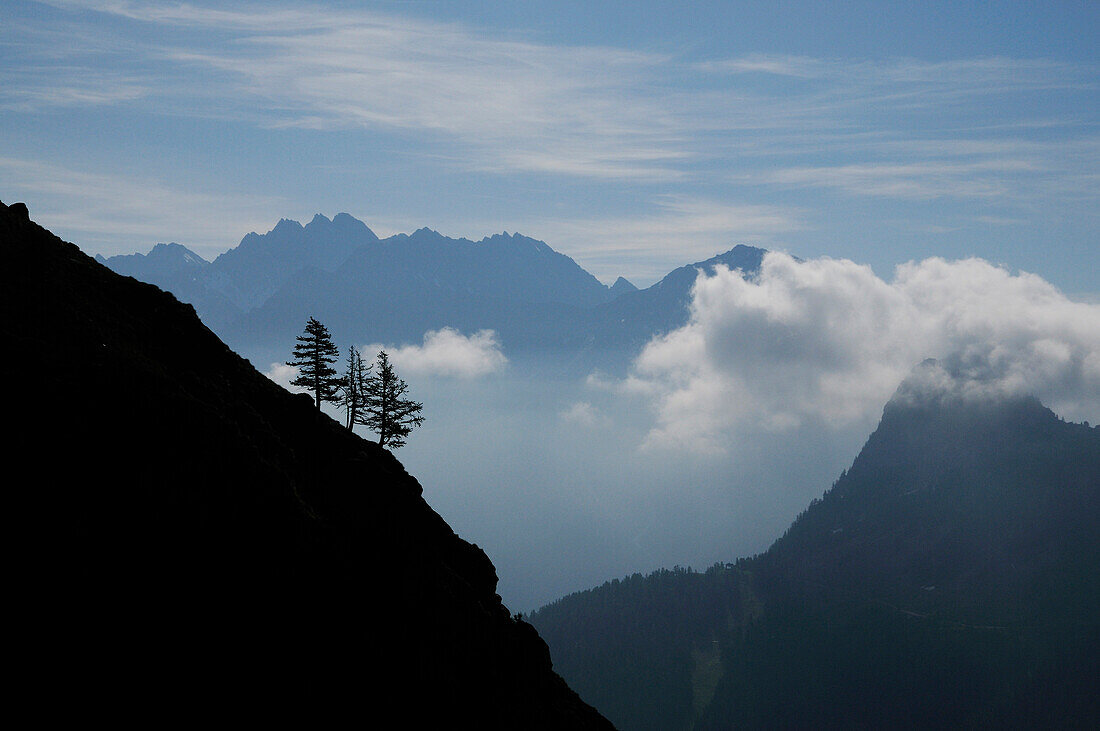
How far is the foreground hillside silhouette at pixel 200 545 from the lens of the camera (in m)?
29.9

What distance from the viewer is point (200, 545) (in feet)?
111

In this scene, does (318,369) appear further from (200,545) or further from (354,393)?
(200,545)

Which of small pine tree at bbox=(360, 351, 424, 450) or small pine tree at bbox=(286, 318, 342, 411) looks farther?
small pine tree at bbox=(360, 351, 424, 450)

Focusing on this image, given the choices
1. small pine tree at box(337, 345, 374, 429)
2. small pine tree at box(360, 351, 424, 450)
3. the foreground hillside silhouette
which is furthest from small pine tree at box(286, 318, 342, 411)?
the foreground hillside silhouette

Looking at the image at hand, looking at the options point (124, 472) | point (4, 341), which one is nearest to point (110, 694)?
point (124, 472)

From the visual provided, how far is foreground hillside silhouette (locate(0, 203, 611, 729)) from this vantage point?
29.9 meters

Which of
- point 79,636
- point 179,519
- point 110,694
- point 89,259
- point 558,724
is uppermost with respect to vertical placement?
point 89,259

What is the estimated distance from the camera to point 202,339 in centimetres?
4609

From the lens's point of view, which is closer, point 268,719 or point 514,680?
point 268,719

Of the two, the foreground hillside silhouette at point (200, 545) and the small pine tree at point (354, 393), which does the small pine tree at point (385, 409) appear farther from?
the foreground hillside silhouette at point (200, 545)

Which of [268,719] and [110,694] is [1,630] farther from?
[268,719]

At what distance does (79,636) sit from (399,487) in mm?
21863

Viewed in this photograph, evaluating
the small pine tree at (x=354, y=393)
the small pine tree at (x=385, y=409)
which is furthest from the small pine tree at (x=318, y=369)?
the small pine tree at (x=385, y=409)

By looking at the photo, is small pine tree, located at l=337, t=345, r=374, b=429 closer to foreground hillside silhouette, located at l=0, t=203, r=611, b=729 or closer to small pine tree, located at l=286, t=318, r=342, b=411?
small pine tree, located at l=286, t=318, r=342, b=411
